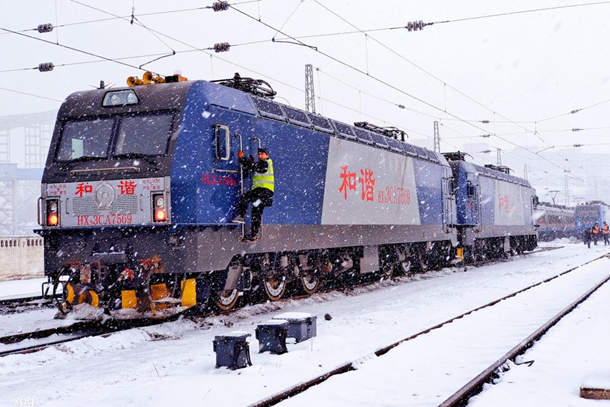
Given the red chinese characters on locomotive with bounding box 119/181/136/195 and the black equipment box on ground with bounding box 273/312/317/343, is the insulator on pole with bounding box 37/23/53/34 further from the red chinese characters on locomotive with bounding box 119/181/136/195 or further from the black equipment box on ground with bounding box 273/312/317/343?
the black equipment box on ground with bounding box 273/312/317/343

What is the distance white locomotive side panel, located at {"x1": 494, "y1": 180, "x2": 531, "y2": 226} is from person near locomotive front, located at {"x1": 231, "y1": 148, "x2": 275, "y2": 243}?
1763 cm

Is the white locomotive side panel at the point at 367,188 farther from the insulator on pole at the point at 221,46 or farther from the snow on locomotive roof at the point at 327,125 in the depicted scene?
the insulator on pole at the point at 221,46

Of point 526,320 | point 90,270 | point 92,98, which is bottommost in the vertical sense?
point 526,320

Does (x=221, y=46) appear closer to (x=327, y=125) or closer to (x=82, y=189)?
(x=327, y=125)

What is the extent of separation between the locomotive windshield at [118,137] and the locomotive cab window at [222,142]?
0.74 m

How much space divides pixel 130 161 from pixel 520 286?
10055mm

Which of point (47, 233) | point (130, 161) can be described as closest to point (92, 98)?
point (130, 161)

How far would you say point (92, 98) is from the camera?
34.6 ft

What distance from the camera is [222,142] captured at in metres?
10.2

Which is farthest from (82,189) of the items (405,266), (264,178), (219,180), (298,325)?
(405,266)

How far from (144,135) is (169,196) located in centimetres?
117

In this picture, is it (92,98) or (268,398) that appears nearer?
(268,398)

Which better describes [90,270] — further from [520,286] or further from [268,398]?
[520,286]

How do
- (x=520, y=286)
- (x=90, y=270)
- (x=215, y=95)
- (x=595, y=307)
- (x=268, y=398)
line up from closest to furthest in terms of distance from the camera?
(x=268, y=398) → (x=90, y=270) → (x=215, y=95) → (x=595, y=307) → (x=520, y=286)
